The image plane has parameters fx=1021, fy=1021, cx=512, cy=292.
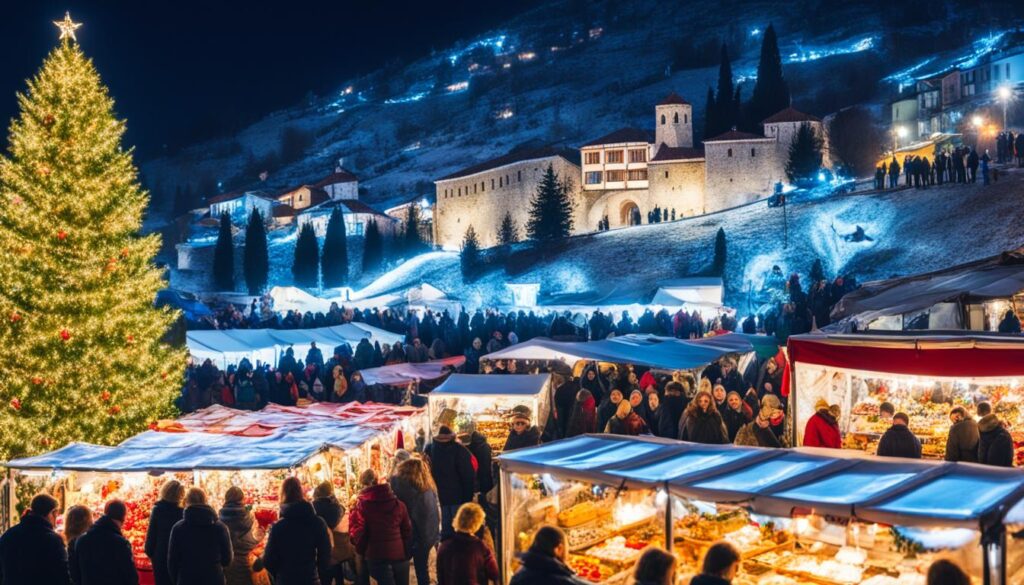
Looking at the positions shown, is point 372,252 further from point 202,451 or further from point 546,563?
point 546,563

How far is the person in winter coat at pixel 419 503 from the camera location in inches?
254

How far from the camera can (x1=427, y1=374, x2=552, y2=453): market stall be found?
10.9 m

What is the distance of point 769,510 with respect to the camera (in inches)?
186

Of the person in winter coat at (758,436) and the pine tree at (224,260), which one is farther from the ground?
the pine tree at (224,260)

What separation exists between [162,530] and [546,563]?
2833 millimetres

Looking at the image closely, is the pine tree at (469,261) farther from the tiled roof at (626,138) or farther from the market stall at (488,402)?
the market stall at (488,402)

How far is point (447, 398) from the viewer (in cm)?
1102

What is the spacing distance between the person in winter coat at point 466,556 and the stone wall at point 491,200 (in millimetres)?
49204

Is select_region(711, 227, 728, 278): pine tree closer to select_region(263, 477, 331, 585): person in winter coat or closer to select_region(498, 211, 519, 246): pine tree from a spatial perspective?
select_region(498, 211, 519, 246): pine tree

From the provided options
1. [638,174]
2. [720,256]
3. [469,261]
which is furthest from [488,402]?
[638,174]

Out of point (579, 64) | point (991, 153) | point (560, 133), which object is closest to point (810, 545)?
point (991, 153)

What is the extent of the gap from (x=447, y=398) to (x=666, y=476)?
596cm

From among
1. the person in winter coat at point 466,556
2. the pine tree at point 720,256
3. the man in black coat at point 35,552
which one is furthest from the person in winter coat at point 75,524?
the pine tree at point 720,256

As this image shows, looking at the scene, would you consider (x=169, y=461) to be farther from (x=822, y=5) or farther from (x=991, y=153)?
(x=822, y=5)
